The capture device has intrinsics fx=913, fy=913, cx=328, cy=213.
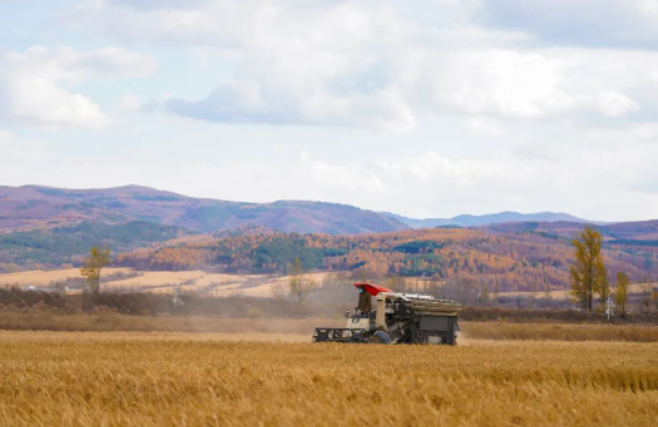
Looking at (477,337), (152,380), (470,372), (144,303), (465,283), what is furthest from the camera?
(465,283)

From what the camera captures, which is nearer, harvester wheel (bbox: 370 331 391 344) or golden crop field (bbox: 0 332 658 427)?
golden crop field (bbox: 0 332 658 427)

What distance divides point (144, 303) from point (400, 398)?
83.9 m

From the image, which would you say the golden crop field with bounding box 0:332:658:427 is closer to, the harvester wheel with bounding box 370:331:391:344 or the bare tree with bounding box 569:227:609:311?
the harvester wheel with bounding box 370:331:391:344

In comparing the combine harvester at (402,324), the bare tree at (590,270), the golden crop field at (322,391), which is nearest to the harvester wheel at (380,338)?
the combine harvester at (402,324)

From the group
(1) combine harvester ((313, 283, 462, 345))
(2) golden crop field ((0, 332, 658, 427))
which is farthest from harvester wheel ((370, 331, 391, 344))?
(2) golden crop field ((0, 332, 658, 427))

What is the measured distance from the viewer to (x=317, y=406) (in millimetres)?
15297

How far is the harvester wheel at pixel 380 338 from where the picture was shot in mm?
43344

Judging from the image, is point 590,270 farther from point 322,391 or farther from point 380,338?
point 322,391

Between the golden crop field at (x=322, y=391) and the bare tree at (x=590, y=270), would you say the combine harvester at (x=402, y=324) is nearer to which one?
the golden crop field at (x=322, y=391)

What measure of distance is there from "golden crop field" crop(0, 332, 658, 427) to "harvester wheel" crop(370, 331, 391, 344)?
10.8 metres

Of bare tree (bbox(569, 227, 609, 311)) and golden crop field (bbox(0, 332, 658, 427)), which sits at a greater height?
bare tree (bbox(569, 227, 609, 311))

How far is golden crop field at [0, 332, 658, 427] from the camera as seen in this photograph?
47.9 ft

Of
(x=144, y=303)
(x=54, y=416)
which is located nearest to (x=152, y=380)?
(x=54, y=416)

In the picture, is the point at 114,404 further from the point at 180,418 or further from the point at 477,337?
the point at 477,337
